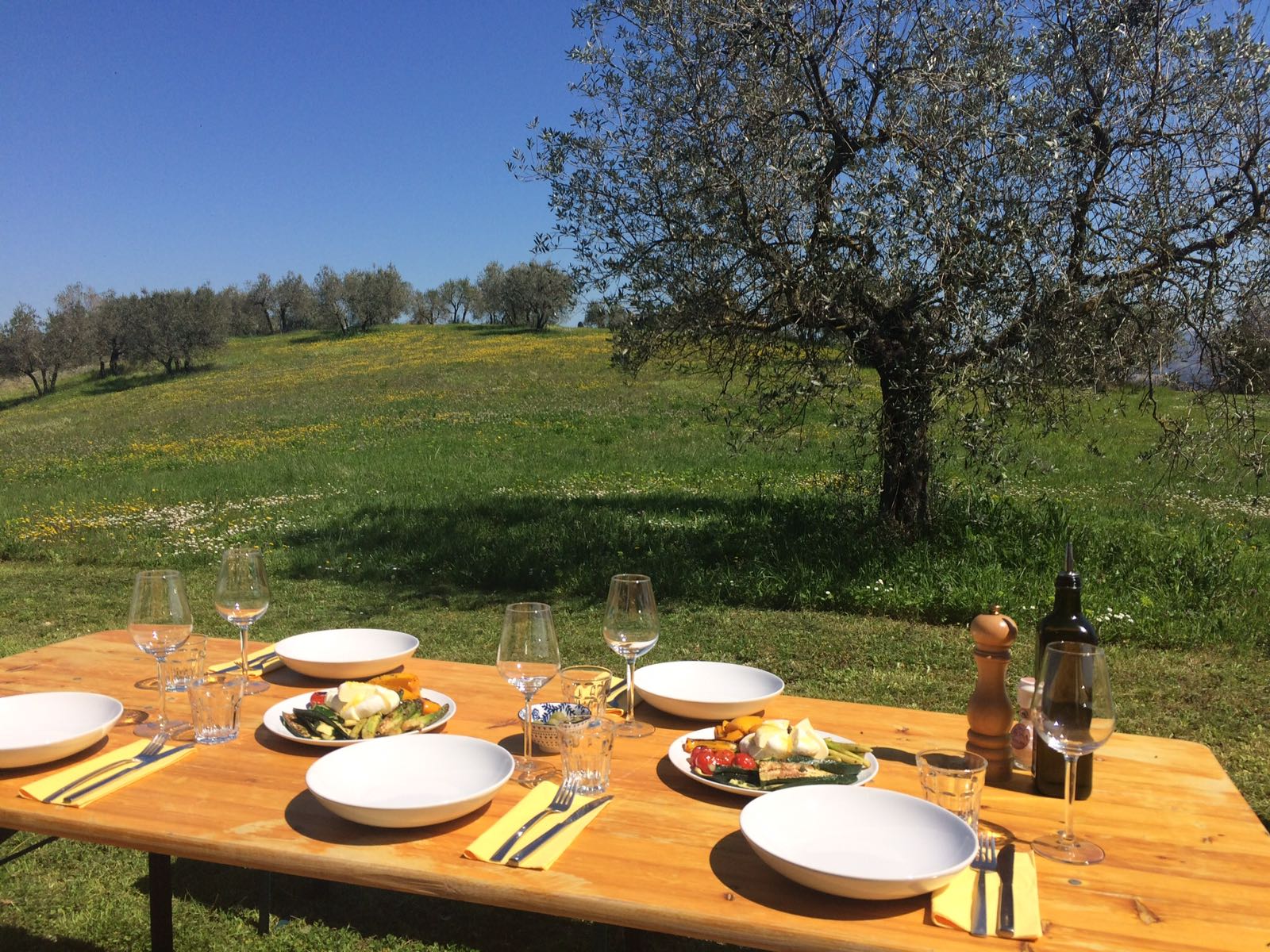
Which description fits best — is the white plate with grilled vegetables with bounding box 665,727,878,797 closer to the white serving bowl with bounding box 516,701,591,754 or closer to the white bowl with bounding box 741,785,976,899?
the white bowl with bounding box 741,785,976,899

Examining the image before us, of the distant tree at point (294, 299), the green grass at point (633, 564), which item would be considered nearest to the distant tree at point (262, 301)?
A: the distant tree at point (294, 299)

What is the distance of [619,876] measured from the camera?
1.85m

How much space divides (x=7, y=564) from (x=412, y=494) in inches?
189

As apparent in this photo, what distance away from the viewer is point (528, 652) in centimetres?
235

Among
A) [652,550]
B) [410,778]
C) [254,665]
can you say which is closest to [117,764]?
[410,778]

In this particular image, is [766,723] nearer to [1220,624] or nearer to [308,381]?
[1220,624]

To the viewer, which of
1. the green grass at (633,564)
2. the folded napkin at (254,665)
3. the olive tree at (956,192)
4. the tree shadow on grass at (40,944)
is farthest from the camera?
the olive tree at (956,192)

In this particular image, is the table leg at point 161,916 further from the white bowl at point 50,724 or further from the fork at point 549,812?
the fork at point 549,812

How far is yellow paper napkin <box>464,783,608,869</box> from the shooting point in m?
1.91

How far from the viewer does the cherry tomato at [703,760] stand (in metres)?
2.33

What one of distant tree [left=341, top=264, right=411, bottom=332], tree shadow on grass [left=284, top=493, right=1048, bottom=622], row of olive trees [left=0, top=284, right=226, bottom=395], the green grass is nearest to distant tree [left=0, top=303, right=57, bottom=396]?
row of olive trees [left=0, top=284, right=226, bottom=395]

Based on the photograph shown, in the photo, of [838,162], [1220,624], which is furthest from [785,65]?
[1220,624]

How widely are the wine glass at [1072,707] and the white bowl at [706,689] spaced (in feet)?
3.12

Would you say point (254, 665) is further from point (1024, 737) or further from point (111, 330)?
point (111, 330)
